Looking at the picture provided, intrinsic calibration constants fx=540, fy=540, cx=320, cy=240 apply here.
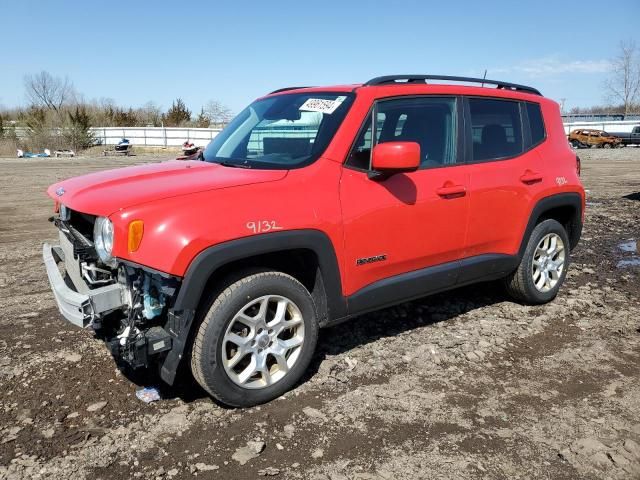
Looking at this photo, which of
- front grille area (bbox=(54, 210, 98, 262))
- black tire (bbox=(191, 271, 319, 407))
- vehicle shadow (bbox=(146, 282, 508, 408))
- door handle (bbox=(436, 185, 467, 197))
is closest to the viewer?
black tire (bbox=(191, 271, 319, 407))

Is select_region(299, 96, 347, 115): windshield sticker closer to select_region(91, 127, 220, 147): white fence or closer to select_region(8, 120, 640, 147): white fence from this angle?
select_region(8, 120, 640, 147): white fence

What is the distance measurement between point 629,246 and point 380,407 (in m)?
5.93

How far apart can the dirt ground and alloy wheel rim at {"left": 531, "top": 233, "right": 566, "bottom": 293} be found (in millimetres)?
241

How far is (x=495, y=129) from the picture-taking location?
4.50m

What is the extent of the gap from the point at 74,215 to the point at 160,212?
3.34ft

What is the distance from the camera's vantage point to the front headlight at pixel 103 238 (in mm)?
Result: 2939

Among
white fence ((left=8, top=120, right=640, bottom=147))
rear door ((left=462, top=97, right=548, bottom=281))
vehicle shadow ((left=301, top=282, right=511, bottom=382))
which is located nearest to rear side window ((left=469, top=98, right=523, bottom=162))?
rear door ((left=462, top=97, right=548, bottom=281))

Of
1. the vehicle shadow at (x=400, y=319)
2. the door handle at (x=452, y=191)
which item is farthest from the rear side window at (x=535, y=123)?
the vehicle shadow at (x=400, y=319)

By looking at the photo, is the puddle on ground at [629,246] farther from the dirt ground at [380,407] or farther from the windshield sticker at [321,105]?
the windshield sticker at [321,105]

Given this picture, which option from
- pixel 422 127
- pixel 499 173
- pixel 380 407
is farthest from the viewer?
pixel 499 173

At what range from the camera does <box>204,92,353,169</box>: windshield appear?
11.8ft

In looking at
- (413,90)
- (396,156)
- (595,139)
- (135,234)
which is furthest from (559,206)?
(595,139)

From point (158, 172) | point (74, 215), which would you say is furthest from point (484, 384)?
point (74, 215)

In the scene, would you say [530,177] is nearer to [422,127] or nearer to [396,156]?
[422,127]
